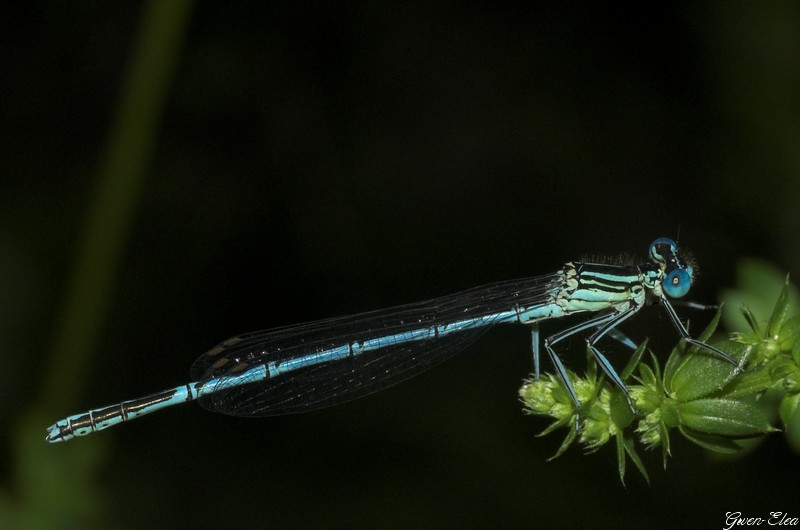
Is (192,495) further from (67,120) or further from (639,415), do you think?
(639,415)

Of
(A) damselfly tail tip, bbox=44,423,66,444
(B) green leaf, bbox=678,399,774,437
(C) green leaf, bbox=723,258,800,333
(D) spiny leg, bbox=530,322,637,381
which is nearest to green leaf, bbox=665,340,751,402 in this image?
(B) green leaf, bbox=678,399,774,437

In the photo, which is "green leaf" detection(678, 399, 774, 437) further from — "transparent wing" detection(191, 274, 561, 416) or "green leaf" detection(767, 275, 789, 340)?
"transparent wing" detection(191, 274, 561, 416)

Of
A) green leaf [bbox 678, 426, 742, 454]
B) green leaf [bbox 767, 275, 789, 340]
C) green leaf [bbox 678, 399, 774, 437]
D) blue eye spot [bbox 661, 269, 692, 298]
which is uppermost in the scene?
blue eye spot [bbox 661, 269, 692, 298]

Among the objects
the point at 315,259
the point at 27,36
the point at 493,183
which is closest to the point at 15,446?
the point at 315,259

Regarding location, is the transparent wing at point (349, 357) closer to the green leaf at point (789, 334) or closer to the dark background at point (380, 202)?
the dark background at point (380, 202)

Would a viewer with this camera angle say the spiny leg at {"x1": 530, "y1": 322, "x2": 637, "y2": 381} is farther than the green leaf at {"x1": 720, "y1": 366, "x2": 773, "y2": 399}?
Yes

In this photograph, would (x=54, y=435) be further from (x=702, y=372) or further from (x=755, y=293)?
(x=755, y=293)

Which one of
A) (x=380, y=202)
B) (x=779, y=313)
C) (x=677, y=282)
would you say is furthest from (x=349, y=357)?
(x=779, y=313)
